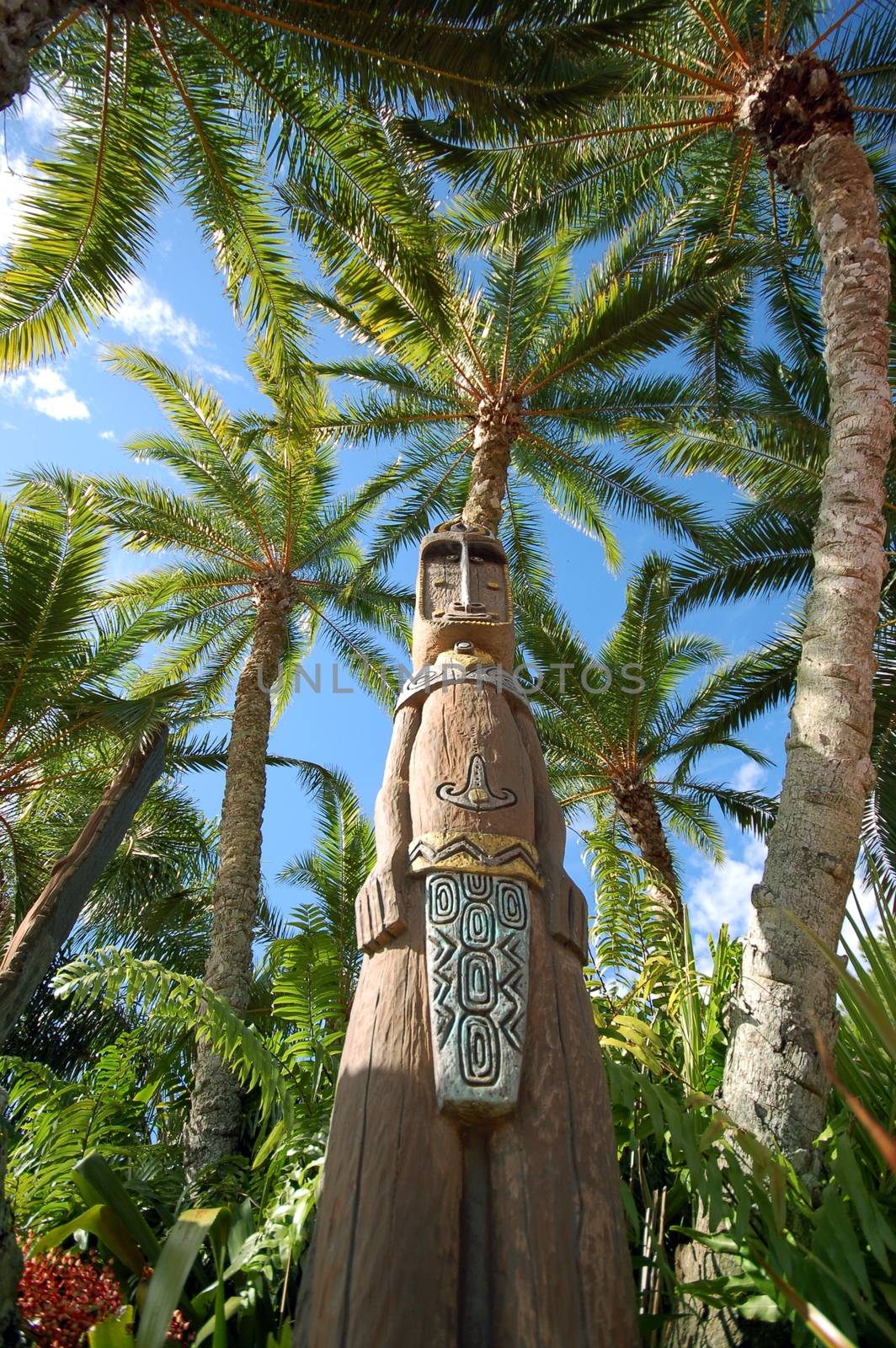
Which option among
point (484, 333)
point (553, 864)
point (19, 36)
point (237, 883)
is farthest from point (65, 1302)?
point (484, 333)

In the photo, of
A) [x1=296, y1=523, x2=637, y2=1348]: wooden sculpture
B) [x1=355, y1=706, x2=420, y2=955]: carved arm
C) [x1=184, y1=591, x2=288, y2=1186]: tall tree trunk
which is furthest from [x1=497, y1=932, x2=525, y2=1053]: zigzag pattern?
[x1=184, y1=591, x2=288, y2=1186]: tall tree trunk

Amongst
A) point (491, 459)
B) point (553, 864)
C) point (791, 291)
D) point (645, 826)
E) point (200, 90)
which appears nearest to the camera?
point (553, 864)

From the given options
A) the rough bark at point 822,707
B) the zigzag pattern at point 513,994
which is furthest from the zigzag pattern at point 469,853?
the rough bark at point 822,707

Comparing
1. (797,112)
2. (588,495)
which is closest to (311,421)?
(588,495)

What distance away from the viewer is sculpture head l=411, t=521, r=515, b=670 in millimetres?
6176

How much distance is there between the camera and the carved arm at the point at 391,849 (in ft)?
14.2

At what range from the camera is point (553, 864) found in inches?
189

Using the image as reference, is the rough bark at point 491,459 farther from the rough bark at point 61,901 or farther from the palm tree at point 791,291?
the rough bark at point 61,901

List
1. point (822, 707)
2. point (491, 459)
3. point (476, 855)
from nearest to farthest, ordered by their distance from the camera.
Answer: point (476, 855) < point (822, 707) < point (491, 459)

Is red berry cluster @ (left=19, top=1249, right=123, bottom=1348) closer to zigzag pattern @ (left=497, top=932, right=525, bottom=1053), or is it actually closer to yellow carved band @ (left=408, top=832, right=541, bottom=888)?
zigzag pattern @ (left=497, top=932, right=525, bottom=1053)

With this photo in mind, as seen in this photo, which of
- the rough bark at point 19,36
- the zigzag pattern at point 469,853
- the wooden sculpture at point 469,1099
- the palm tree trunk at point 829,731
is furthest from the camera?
the rough bark at point 19,36

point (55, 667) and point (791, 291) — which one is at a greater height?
point (791, 291)

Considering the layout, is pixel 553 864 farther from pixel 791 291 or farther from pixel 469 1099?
pixel 791 291

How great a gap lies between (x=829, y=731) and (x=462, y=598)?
217 cm
